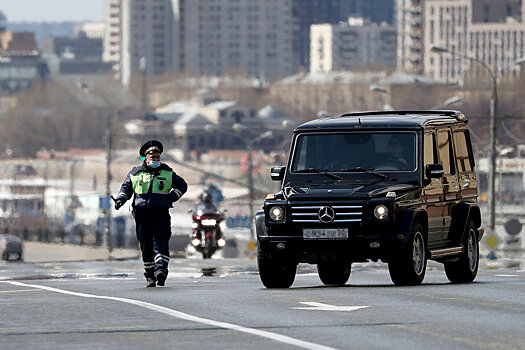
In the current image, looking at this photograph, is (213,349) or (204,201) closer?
(213,349)

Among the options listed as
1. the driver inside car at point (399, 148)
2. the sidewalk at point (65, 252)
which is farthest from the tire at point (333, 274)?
the sidewalk at point (65, 252)

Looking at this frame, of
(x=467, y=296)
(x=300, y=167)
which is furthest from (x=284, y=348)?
(x=300, y=167)

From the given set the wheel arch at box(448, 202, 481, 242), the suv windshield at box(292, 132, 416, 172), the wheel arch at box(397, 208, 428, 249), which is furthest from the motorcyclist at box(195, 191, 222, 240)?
the wheel arch at box(397, 208, 428, 249)

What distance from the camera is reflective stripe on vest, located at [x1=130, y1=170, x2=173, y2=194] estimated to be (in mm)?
21203

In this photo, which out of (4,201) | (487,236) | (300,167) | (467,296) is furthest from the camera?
(4,201)

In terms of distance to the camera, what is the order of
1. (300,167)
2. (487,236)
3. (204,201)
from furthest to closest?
(487,236)
(204,201)
(300,167)

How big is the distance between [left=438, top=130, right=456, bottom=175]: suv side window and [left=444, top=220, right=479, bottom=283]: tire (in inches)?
30.5

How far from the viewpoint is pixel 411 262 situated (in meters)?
20.6

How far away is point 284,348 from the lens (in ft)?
42.6

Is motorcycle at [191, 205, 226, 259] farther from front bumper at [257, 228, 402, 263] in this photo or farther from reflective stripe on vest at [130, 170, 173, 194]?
front bumper at [257, 228, 402, 263]

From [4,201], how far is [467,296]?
15417 cm

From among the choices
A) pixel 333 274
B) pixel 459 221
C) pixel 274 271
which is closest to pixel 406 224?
pixel 274 271

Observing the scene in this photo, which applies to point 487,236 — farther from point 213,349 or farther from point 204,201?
point 213,349

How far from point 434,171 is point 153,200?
10.6 feet
